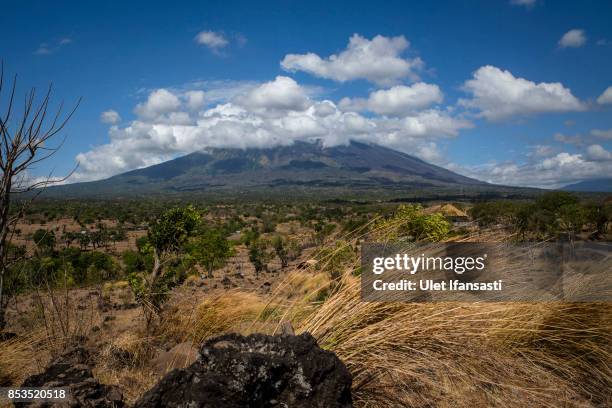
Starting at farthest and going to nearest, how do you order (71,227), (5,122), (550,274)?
(71,227)
(5,122)
(550,274)

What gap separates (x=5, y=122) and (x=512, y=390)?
4357mm

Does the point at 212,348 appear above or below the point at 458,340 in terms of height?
above

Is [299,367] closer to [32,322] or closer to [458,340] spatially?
[458,340]

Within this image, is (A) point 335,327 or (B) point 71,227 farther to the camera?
(B) point 71,227

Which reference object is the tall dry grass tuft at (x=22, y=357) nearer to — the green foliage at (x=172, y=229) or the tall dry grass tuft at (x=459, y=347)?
the tall dry grass tuft at (x=459, y=347)

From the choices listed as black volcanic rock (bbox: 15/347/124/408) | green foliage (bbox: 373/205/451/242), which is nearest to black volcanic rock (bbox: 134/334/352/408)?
black volcanic rock (bbox: 15/347/124/408)

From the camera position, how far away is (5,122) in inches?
147

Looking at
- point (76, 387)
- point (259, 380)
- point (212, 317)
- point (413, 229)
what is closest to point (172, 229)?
point (212, 317)

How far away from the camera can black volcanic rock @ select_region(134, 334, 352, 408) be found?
1.77 m

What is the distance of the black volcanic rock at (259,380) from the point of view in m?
1.77

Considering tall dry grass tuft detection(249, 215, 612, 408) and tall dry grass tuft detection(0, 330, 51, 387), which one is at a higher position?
tall dry grass tuft detection(249, 215, 612, 408)

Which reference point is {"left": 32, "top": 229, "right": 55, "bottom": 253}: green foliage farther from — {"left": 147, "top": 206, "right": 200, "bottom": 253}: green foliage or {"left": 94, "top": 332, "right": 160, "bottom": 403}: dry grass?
{"left": 147, "top": 206, "right": 200, "bottom": 253}: green foliage

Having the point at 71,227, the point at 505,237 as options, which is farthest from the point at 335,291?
the point at 71,227

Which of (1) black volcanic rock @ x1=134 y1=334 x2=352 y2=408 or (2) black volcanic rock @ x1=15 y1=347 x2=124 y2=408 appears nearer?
(1) black volcanic rock @ x1=134 y1=334 x2=352 y2=408
